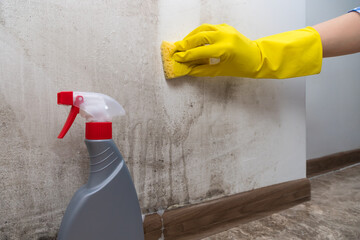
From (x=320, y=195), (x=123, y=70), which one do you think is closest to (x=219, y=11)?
(x=123, y=70)

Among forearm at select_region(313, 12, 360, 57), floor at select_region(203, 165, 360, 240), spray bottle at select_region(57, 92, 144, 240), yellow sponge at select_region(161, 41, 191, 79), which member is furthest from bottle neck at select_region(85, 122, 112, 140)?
forearm at select_region(313, 12, 360, 57)

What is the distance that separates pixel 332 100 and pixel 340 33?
2.26 feet

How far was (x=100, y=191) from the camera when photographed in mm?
392

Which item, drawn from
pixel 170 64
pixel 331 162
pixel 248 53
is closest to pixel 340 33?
pixel 248 53

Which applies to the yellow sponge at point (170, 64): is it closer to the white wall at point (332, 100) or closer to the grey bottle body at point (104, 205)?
the grey bottle body at point (104, 205)

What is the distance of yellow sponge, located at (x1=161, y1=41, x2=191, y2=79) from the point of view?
53 cm

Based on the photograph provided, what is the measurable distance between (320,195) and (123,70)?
2.60 feet

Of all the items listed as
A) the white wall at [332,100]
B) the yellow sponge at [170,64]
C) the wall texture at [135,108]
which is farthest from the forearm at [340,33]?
the white wall at [332,100]

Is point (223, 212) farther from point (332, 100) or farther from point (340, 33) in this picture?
point (332, 100)

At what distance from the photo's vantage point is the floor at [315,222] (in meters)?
0.63

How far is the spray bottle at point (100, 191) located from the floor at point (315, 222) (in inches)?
11.1

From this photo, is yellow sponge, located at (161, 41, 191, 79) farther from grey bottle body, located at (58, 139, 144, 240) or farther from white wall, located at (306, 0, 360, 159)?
white wall, located at (306, 0, 360, 159)

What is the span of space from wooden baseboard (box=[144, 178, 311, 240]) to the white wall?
0.45 m

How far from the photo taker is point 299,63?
0.62 metres
